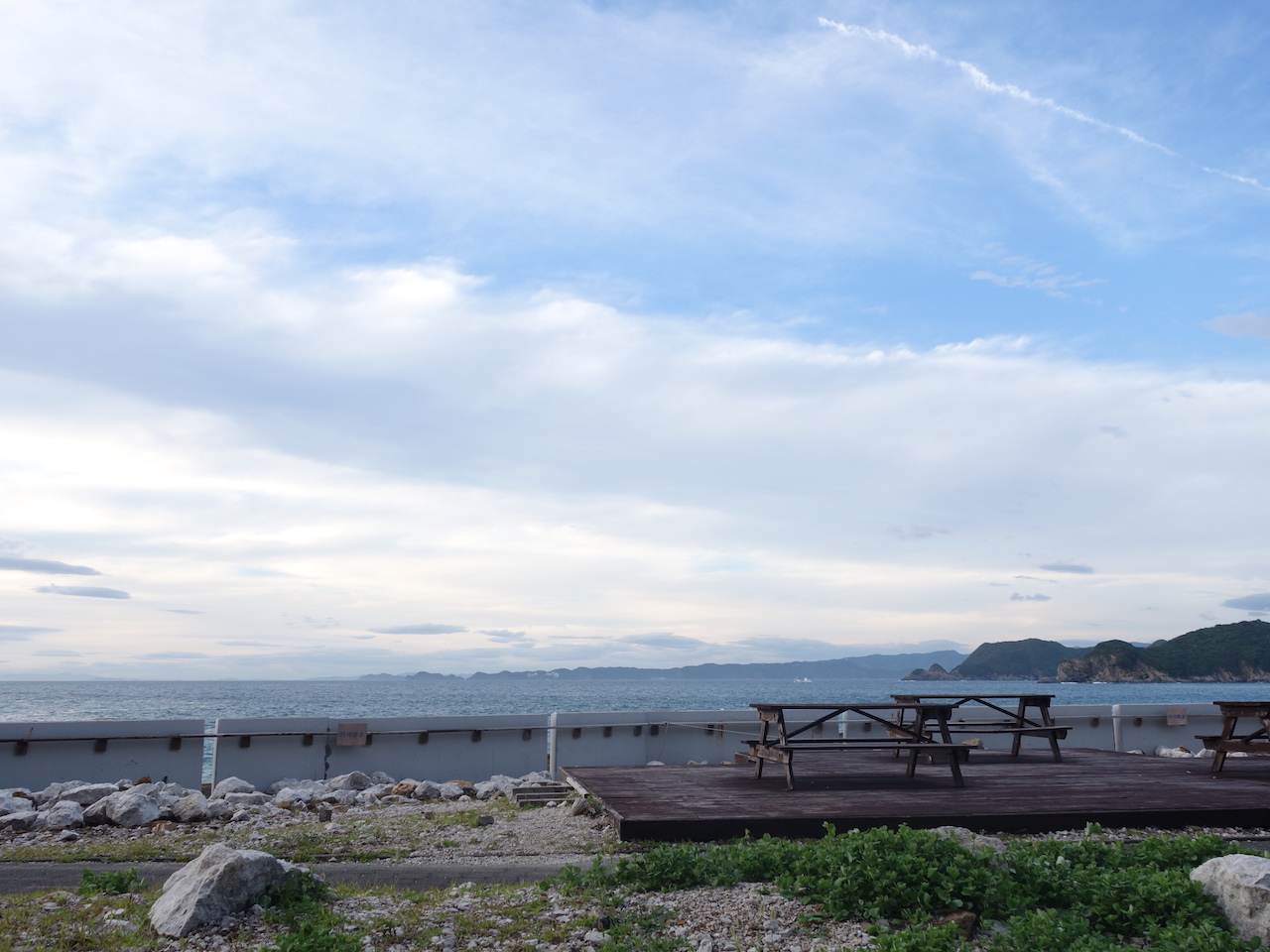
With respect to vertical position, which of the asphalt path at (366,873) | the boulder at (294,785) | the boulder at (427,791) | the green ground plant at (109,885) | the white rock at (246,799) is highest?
the green ground plant at (109,885)

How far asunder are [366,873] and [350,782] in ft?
17.6

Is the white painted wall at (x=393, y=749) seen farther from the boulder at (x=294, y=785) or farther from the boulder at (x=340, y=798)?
the boulder at (x=340, y=798)

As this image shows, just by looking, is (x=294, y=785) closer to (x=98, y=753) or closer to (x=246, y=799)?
(x=246, y=799)

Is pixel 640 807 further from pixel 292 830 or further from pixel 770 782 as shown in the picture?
pixel 292 830

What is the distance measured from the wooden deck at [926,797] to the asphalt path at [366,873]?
1047mm

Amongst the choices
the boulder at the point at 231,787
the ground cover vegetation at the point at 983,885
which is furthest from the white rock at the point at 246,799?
the ground cover vegetation at the point at 983,885

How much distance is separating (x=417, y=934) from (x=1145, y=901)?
386cm

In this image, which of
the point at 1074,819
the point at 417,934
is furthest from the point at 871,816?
the point at 417,934

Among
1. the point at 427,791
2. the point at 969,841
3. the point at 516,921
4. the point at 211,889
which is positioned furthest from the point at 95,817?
the point at 969,841

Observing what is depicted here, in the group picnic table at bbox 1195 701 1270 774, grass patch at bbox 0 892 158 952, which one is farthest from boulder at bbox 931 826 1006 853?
picnic table at bbox 1195 701 1270 774

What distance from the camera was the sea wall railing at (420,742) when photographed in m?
11.5

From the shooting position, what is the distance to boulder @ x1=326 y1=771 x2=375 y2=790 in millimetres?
11641

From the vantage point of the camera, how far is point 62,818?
29.5 feet

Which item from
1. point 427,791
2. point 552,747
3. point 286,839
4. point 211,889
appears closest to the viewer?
point 211,889
